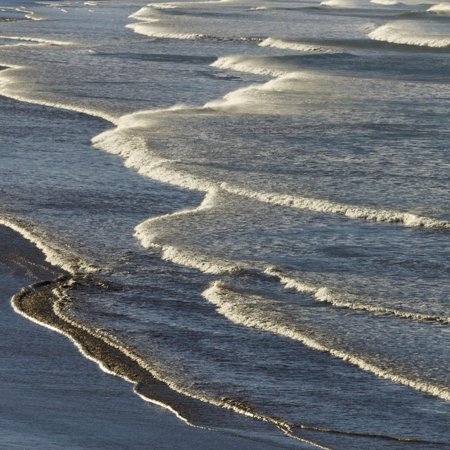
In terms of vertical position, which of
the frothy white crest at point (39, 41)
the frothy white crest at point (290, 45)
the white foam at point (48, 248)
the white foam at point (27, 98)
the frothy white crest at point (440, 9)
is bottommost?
the frothy white crest at point (440, 9)

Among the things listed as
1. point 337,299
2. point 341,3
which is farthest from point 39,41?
point 337,299

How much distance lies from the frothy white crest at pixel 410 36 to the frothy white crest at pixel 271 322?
23.0 m

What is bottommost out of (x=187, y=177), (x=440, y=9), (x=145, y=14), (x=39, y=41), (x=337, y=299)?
(x=440, y=9)

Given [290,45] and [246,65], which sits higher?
[246,65]

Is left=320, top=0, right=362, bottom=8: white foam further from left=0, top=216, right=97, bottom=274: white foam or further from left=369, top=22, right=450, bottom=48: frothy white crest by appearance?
left=0, top=216, right=97, bottom=274: white foam

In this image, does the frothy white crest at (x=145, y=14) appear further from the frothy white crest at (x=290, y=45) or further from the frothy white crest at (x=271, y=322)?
the frothy white crest at (x=271, y=322)

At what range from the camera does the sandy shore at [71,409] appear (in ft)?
24.1

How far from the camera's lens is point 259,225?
12766 millimetres

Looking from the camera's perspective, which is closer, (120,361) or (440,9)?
(120,361)

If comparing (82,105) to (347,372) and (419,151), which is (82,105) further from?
(347,372)

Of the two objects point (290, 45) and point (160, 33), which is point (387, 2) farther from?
point (290, 45)

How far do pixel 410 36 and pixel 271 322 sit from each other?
25.4 m

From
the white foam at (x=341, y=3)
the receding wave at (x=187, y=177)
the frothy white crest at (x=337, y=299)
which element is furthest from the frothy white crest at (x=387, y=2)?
the frothy white crest at (x=337, y=299)

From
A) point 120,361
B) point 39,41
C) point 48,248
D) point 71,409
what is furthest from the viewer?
point 39,41
